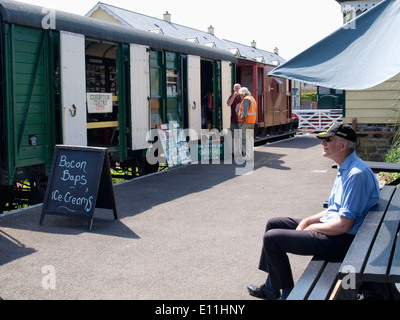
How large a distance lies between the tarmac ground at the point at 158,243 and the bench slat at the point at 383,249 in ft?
4.02

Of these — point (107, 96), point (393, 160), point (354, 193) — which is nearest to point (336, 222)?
point (354, 193)

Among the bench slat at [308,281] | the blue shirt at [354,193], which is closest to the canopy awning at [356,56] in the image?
the blue shirt at [354,193]

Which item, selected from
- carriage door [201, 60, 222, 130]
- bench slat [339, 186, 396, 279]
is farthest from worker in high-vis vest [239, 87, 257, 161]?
bench slat [339, 186, 396, 279]

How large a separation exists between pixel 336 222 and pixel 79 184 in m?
3.97

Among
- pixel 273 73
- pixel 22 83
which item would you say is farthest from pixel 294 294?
pixel 22 83

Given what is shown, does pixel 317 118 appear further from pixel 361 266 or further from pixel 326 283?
pixel 361 266

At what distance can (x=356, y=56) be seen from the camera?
3.95 m

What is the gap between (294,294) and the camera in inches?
128

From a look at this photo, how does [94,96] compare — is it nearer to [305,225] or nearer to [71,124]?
[71,124]

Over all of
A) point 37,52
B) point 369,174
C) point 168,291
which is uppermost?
point 37,52

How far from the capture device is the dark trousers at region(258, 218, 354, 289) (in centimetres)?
391

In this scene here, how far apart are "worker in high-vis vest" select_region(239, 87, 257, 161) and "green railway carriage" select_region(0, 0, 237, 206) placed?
1.22m

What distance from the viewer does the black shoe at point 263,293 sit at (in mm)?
4379
